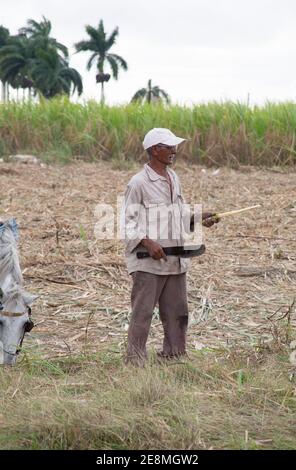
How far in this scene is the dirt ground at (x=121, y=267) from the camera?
5297 mm

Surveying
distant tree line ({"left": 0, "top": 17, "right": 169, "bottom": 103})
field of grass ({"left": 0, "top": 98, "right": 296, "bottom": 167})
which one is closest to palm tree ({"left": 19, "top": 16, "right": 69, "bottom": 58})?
distant tree line ({"left": 0, "top": 17, "right": 169, "bottom": 103})

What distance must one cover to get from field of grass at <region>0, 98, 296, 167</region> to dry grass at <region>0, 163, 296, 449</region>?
116 inches

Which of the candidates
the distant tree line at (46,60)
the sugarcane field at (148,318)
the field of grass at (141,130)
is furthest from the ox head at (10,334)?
the distant tree line at (46,60)

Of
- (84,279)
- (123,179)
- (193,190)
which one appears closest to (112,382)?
(84,279)

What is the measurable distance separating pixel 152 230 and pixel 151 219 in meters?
0.06

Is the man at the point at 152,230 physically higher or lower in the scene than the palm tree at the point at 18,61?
lower

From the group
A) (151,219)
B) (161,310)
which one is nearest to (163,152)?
(151,219)

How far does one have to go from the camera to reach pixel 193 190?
10.2 m

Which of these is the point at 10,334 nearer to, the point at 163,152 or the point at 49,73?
the point at 163,152

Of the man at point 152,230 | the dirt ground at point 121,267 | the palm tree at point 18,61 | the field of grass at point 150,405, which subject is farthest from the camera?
the palm tree at point 18,61

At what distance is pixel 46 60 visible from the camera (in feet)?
172

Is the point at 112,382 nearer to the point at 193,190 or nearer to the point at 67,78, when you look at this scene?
the point at 193,190

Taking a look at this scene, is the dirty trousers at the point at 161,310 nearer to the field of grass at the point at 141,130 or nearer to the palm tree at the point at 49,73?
the field of grass at the point at 141,130

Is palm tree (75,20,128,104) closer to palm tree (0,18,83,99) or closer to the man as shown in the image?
palm tree (0,18,83,99)
